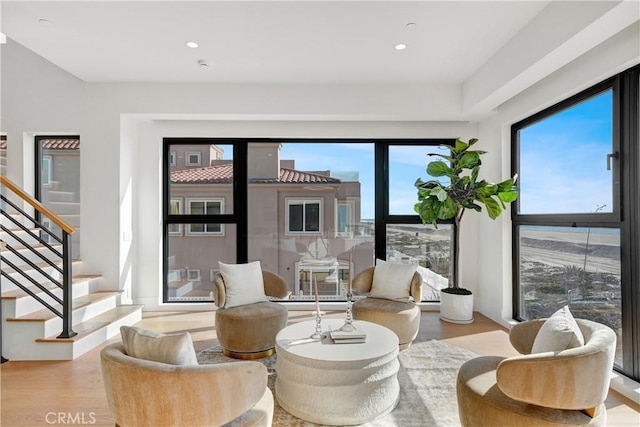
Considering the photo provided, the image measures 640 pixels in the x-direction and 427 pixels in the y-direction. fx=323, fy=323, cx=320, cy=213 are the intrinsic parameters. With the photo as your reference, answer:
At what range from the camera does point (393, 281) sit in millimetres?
3576

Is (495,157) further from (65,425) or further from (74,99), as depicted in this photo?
(74,99)

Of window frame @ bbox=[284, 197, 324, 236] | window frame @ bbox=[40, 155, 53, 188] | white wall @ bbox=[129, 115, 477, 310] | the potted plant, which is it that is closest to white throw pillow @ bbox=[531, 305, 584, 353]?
the potted plant

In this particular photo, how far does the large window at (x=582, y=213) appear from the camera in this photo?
2.58m

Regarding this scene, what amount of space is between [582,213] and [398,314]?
1945 millimetres

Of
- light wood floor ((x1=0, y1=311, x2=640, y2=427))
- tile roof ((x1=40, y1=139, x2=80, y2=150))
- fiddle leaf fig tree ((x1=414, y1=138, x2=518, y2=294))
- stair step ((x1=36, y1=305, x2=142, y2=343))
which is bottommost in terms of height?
light wood floor ((x1=0, y1=311, x2=640, y2=427))

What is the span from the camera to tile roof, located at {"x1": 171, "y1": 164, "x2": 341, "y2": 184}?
477 cm

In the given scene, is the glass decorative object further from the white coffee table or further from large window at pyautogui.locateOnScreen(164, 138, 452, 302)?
large window at pyautogui.locateOnScreen(164, 138, 452, 302)

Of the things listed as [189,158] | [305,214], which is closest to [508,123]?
[305,214]

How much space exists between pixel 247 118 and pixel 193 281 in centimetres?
250

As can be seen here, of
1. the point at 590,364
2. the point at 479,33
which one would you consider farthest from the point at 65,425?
the point at 479,33

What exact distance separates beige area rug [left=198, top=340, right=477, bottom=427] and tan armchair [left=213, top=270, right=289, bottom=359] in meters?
0.13

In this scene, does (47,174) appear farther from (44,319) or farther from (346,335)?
(346,335)

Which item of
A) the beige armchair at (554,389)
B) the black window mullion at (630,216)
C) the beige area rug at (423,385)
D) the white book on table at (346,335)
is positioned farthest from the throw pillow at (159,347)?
the black window mullion at (630,216)

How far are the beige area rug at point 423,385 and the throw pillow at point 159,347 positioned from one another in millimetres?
947
